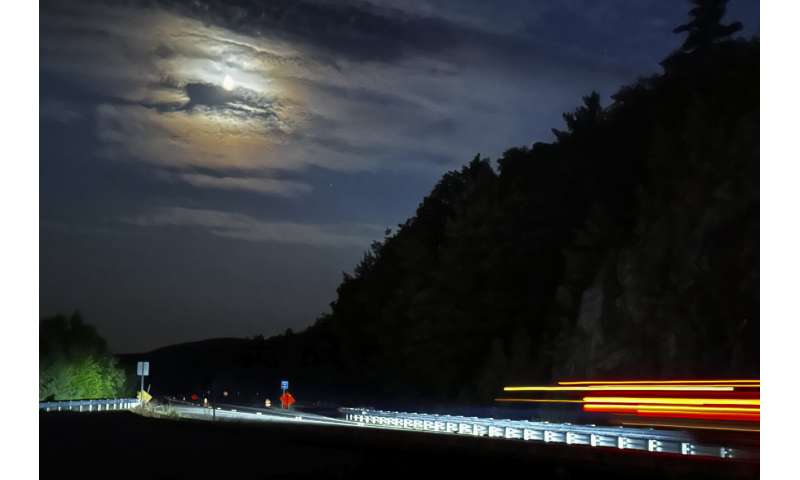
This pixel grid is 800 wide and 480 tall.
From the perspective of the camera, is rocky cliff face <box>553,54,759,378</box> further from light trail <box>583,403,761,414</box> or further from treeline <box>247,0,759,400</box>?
light trail <box>583,403,761,414</box>

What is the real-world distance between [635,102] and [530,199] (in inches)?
387

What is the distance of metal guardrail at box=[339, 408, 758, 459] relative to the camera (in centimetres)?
2439

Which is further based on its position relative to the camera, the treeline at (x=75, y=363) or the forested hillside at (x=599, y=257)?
the treeline at (x=75, y=363)

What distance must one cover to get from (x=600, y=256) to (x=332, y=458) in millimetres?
39522

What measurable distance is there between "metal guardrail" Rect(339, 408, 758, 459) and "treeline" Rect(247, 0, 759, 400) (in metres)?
8.73

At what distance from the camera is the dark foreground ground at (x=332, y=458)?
49.5 feet

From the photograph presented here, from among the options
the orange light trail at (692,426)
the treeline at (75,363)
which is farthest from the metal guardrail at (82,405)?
the orange light trail at (692,426)

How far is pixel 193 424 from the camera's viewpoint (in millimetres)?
33656

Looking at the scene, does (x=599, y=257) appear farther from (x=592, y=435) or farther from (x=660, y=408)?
(x=660, y=408)

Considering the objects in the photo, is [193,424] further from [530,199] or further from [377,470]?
[530,199]

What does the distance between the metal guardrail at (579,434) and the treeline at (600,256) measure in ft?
28.6

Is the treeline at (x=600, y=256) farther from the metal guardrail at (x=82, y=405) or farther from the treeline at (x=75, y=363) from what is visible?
the treeline at (x=75, y=363)

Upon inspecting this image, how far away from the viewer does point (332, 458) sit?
2189cm
